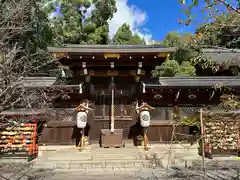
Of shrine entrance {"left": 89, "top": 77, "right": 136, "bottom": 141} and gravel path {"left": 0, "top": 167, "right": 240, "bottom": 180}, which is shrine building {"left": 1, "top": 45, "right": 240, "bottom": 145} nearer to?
shrine entrance {"left": 89, "top": 77, "right": 136, "bottom": 141}

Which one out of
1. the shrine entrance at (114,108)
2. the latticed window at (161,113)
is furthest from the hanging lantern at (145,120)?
the latticed window at (161,113)

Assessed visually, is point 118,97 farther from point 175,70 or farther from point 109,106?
point 175,70

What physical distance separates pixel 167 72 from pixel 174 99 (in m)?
12.5

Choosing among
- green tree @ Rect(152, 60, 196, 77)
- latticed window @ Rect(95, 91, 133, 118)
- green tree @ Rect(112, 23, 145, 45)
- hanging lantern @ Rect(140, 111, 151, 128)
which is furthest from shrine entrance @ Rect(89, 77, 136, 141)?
green tree @ Rect(112, 23, 145, 45)

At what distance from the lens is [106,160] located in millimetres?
7871

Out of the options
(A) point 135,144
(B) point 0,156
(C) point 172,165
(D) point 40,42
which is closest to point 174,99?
(A) point 135,144

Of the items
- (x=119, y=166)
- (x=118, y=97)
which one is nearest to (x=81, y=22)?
(x=118, y=97)

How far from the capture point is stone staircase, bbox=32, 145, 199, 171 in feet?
24.8

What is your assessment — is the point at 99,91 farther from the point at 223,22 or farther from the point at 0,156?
the point at 223,22

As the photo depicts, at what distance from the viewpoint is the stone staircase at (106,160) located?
24.8ft

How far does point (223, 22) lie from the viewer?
3018 millimetres

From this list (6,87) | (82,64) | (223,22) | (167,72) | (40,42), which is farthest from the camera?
(167,72)

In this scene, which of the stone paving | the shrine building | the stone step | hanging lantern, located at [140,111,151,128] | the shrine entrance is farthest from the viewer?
the shrine entrance

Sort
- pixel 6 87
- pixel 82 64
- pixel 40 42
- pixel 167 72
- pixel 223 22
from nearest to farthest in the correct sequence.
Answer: pixel 223 22 → pixel 6 87 → pixel 82 64 → pixel 40 42 → pixel 167 72
